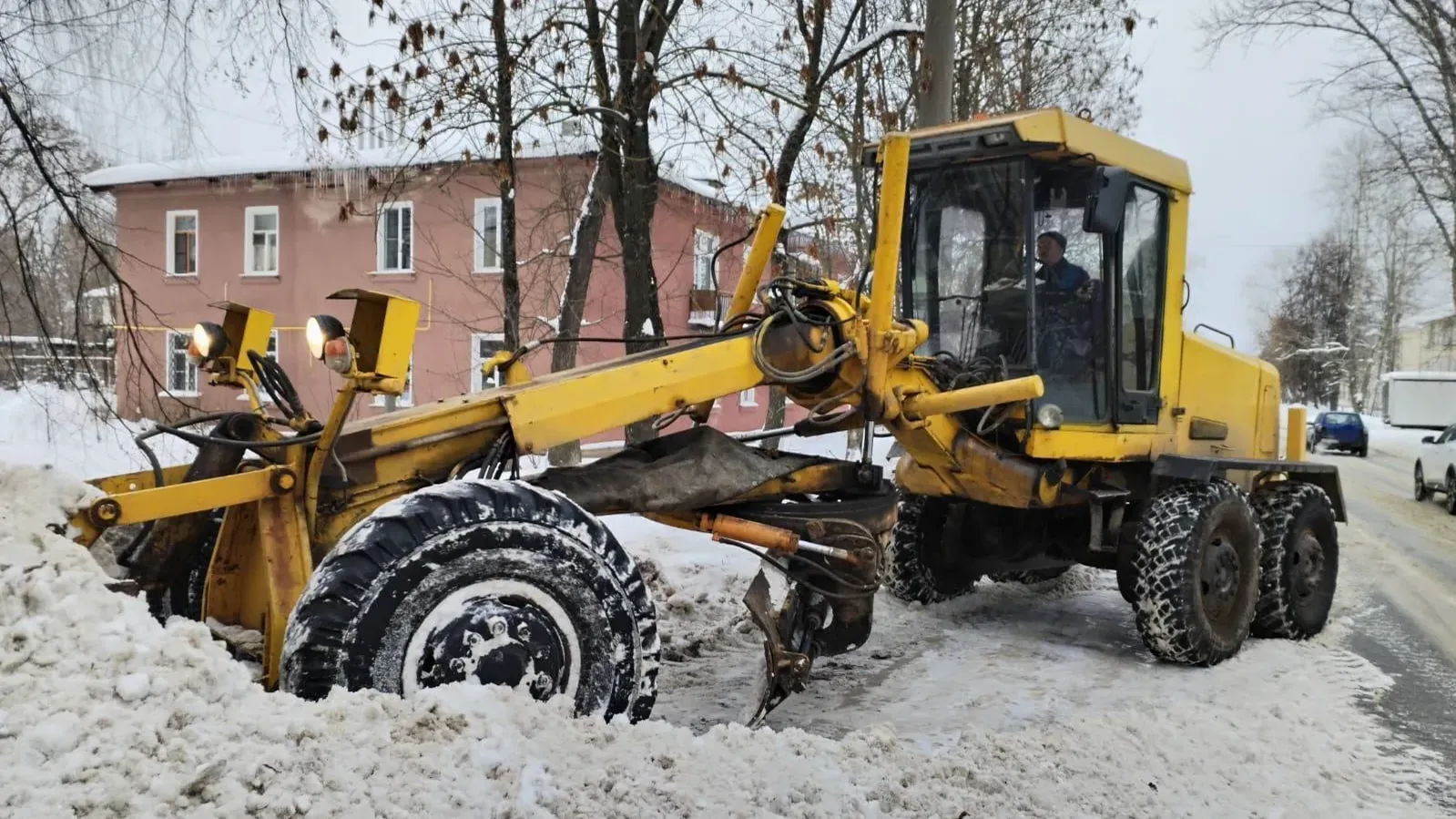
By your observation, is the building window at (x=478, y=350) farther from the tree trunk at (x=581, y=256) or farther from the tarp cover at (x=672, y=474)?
the tarp cover at (x=672, y=474)

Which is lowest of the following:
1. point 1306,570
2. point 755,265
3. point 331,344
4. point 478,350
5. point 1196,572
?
point 1306,570

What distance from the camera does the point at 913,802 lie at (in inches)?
136

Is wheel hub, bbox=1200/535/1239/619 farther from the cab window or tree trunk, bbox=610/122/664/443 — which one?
tree trunk, bbox=610/122/664/443

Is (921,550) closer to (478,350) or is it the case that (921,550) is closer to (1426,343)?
(478,350)

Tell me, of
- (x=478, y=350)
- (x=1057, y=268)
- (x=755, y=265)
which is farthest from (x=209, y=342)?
(x=478, y=350)

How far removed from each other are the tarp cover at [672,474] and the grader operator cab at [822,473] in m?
0.01

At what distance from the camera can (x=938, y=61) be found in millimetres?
9836

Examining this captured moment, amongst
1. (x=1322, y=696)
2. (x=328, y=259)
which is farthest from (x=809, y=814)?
(x=328, y=259)

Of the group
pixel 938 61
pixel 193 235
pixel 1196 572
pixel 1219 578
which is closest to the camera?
pixel 1196 572

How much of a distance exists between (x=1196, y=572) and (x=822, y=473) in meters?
2.55

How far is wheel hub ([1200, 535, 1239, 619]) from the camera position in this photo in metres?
6.28

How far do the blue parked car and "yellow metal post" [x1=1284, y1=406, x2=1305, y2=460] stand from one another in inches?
997

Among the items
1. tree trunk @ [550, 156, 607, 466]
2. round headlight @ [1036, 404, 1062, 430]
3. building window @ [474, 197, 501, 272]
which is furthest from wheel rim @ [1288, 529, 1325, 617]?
building window @ [474, 197, 501, 272]

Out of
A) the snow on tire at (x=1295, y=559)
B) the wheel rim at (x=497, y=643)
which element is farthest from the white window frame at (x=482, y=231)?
the wheel rim at (x=497, y=643)
